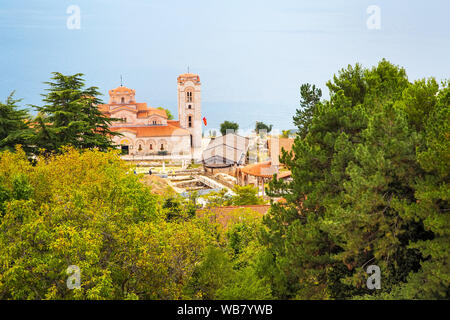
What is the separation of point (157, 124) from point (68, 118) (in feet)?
168

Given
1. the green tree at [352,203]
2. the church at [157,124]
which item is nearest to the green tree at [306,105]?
the green tree at [352,203]

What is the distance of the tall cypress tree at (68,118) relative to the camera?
26.0 metres

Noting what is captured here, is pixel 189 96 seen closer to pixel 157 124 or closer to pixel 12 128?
pixel 157 124

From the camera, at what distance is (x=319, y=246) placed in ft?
46.1

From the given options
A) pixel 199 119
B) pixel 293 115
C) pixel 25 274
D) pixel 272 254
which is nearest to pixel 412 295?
pixel 272 254

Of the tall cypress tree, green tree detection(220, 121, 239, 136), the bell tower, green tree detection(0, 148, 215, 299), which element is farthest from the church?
green tree detection(0, 148, 215, 299)

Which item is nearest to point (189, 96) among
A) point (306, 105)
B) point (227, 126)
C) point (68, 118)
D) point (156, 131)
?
point (156, 131)

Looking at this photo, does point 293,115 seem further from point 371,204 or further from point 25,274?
point 25,274

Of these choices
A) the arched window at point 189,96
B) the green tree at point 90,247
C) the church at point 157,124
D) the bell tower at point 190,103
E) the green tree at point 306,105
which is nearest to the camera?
the green tree at point 90,247

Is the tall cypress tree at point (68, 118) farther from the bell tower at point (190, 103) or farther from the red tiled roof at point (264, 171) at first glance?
the bell tower at point (190, 103)

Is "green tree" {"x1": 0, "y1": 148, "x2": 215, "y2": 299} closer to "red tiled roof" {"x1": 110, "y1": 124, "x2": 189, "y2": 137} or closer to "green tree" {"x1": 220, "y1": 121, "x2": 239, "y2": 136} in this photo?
"red tiled roof" {"x1": 110, "y1": 124, "x2": 189, "y2": 137}

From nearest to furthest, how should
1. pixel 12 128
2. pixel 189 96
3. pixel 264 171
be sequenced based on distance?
pixel 12 128 → pixel 264 171 → pixel 189 96

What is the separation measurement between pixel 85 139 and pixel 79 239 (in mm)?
17357

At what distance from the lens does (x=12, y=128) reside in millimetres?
27734
